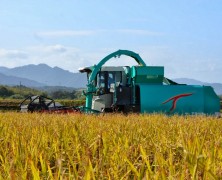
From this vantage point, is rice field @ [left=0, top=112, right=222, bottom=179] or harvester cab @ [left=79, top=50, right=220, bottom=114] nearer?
rice field @ [left=0, top=112, right=222, bottom=179]

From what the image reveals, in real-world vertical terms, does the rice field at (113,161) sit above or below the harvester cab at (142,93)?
below

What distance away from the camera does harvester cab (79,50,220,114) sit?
661 inches

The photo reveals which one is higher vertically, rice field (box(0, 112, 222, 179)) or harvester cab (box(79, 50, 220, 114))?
harvester cab (box(79, 50, 220, 114))

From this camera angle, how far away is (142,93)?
55.7ft

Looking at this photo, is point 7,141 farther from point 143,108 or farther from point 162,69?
point 162,69

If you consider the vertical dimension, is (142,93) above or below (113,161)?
above

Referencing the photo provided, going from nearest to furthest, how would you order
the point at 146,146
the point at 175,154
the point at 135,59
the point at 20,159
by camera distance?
the point at 20,159
the point at 175,154
the point at 146,146
the point at 135,59

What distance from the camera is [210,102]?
17.2m

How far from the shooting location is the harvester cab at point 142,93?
16.8 meters

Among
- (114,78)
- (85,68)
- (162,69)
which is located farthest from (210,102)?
(85,68)

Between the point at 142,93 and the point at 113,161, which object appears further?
the point at 142,93

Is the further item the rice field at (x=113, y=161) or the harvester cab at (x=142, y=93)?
the harvester cab at (x=142, y=93)

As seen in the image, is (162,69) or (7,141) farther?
(162,69)

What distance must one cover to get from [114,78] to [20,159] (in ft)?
48.8
